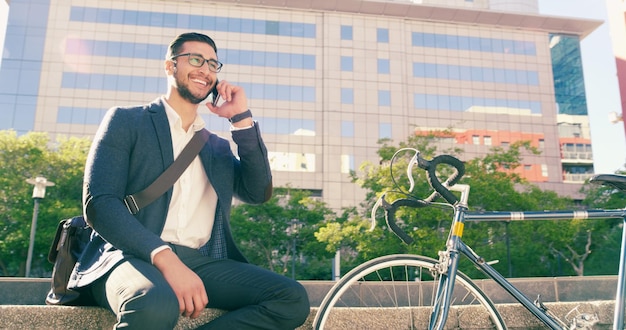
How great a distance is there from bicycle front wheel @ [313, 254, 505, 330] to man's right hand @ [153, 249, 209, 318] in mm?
705

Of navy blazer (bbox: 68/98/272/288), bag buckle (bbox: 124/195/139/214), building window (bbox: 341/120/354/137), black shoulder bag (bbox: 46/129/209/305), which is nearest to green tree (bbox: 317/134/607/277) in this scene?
building window (bbox: 341/120/354/137)

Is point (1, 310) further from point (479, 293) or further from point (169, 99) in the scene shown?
point (479, 293)

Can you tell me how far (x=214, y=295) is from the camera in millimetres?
2451

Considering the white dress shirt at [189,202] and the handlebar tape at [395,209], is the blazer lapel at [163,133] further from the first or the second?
the handlebar tape at [395,209]

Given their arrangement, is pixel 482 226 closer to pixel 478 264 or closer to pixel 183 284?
pixel 478 264

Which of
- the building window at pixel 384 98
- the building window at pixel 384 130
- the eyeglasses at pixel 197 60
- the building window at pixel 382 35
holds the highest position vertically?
the building window at pixel 382 35

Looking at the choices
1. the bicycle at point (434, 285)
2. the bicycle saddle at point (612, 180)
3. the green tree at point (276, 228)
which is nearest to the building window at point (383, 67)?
the green tree at point (276, 228)

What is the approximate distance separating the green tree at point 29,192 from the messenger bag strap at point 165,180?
23403 millimetres

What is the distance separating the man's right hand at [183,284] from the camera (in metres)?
2.01

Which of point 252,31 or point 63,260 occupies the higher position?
point 252,31

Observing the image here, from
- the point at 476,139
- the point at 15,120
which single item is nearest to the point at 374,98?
the point at 476,139

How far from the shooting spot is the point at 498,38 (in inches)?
1809

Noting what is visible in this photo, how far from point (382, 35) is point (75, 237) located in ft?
143

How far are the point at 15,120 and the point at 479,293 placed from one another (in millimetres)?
42171
